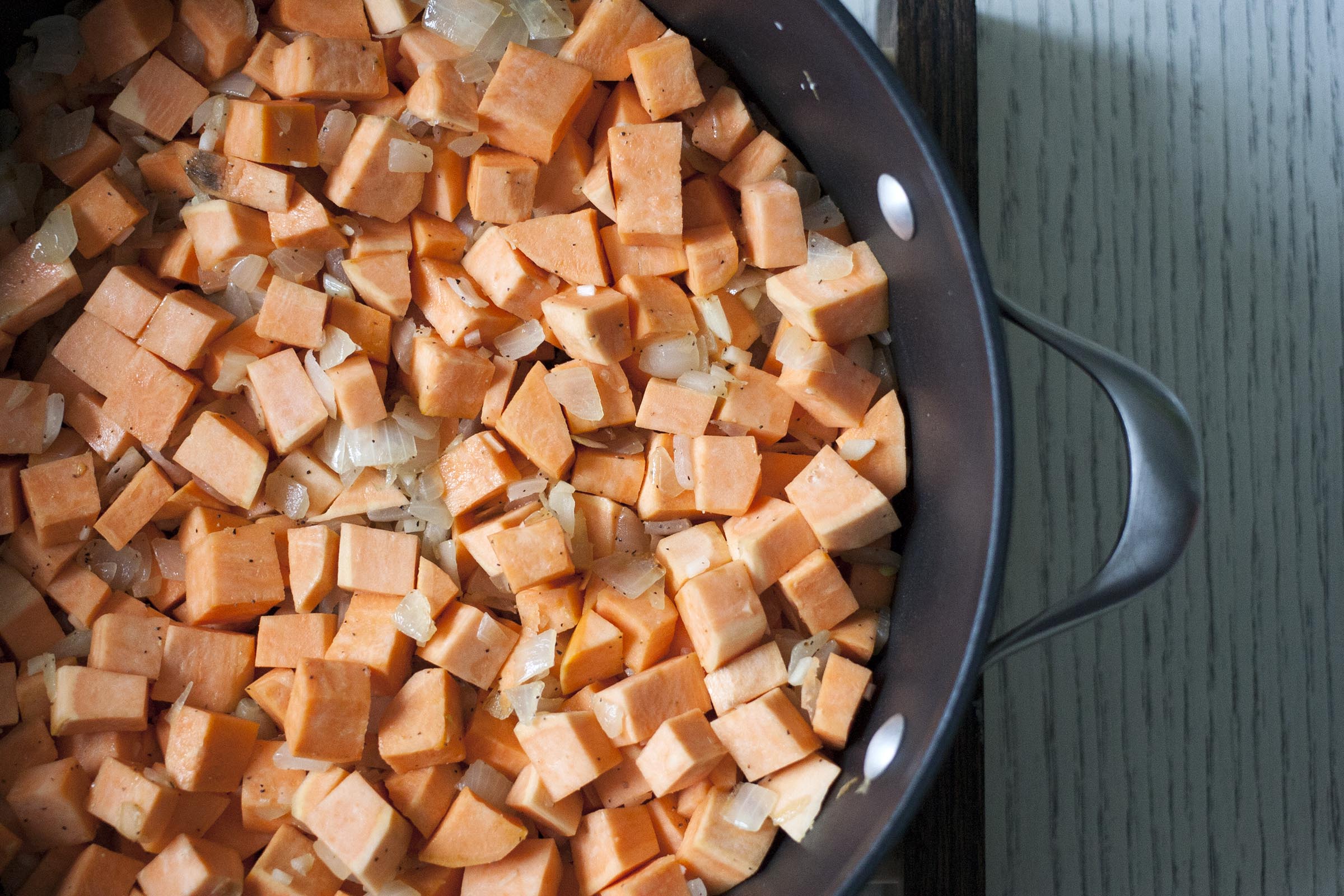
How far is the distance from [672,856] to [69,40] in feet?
5.25

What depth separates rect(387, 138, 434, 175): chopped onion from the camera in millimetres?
1405

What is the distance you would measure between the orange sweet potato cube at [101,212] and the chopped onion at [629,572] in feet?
3.08

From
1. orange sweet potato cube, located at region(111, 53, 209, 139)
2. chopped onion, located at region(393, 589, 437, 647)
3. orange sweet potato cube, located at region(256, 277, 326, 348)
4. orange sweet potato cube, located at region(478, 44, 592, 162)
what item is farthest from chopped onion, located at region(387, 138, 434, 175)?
chopped onion, located at region(393, 589, 437, 647)

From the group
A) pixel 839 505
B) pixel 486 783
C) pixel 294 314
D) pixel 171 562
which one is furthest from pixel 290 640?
pixel 839 505

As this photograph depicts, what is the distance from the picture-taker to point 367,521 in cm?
152

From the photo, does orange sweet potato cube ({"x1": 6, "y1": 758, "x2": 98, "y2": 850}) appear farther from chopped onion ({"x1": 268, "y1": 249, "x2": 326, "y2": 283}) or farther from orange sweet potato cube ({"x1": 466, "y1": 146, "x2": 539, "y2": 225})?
orange sweet potato cube ({"x1": 466, "y1": 146, "x2": 539, "y2": 225})

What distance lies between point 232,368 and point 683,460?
0.76 m

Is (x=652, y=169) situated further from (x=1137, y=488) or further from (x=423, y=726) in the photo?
(x=423, y=726)

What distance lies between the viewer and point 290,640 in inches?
57.0

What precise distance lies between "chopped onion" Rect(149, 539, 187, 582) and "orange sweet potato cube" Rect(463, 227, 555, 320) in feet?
2.22

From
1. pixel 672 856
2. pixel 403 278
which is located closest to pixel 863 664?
pixel 672 856

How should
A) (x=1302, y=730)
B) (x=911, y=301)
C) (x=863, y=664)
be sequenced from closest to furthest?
1. (x=911, y=301)
2. (x=863, y=664)
3. (x=1302, y=730)

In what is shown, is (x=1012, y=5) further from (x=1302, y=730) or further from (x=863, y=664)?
(x=1302, y=730)

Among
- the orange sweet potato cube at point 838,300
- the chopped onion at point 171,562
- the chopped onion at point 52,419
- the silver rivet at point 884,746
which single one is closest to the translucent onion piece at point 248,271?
the chopped onion at point 52,419
